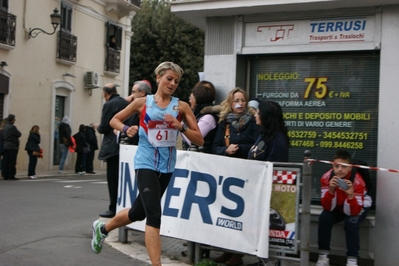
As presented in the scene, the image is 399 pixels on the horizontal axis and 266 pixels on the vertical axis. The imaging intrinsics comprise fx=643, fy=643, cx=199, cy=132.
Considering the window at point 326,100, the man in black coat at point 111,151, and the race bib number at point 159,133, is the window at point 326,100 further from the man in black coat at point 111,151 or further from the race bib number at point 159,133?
the race bib number at point 159,133

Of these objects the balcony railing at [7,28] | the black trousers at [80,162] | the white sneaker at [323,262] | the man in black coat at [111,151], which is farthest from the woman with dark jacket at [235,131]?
the black trousers at [80,162]

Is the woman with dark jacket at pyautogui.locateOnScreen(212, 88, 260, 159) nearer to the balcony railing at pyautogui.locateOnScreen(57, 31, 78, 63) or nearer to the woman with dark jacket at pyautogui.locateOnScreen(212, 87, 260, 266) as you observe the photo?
the woman with dark jacket at pyautogui.locateOnScreen(212, 87, 260, 266)

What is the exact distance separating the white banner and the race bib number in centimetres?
91

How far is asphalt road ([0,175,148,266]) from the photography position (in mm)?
6621

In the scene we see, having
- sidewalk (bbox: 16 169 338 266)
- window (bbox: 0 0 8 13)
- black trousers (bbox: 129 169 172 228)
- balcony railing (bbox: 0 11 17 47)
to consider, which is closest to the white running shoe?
sidewalk (bbox: 16 169 338 266)

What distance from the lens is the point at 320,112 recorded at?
7750 mm

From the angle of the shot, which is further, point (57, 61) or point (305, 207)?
point (57, 61)

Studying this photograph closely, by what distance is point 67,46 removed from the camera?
26.8 m

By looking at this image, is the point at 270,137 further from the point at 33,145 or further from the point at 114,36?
the point at 114,36

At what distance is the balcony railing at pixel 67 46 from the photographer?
1033 inches

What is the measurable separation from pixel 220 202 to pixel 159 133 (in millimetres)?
1188

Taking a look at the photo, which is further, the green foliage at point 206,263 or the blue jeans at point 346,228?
the blue jeans at point 346,228

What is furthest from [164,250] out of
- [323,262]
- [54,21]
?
[54,21]

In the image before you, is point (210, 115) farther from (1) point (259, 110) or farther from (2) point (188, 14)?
(2) point (188, 14)
